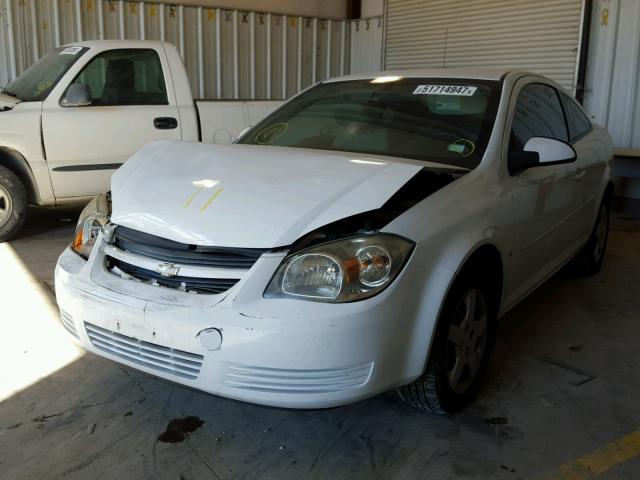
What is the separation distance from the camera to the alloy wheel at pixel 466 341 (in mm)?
2617

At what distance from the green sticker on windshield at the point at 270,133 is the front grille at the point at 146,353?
1.54 meters

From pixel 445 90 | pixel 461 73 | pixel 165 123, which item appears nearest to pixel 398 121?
pixel 445 90

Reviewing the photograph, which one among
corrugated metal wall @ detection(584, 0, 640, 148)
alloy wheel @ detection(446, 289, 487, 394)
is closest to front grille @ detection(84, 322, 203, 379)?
alloy wheel @ detection(446, 289, 487, 394)

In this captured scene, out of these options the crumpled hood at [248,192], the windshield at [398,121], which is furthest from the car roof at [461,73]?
the crumpled hood at [248,192]

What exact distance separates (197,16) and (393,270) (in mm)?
8483

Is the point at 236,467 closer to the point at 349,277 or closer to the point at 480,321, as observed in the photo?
the point at 349,277

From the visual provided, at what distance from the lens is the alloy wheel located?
2617 millimetres

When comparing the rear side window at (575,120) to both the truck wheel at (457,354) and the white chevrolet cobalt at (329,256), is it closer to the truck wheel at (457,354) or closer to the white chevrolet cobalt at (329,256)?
the white chevrolet cobalt at (329,256)

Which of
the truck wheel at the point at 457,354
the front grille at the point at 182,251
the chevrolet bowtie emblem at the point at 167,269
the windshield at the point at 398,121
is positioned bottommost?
the truck wheel at the point at 457,354

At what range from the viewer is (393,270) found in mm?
2195

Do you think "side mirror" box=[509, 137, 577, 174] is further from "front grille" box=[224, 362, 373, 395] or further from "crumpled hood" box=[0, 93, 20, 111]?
"crumpled hood" box=[0, 93, 20, 111]

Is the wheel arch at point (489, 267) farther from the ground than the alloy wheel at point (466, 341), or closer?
farther from the ground

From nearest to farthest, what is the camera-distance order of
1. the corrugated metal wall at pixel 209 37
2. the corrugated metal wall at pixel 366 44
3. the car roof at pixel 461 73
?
the car roof at pixel 461 73 < the corrugated metal wall at pixel 209 37 < the corrugated metal wall at pixel 366 44

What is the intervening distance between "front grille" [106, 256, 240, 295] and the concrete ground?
0.38 metres
